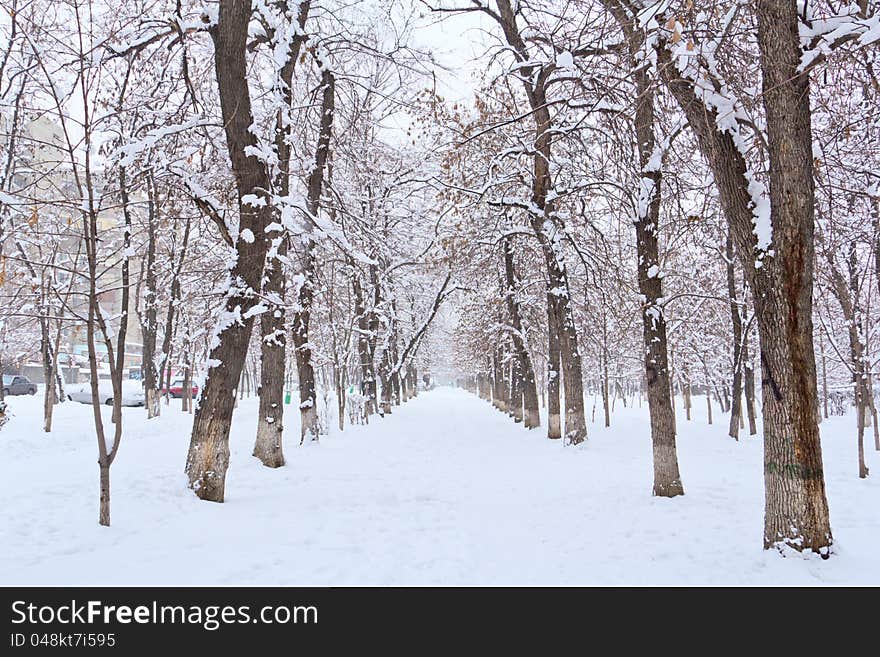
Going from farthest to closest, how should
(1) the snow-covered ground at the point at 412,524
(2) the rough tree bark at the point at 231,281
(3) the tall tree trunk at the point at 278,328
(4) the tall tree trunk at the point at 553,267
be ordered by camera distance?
(4) the tall tree trunk at the point at 553,267, (3) the tall tree trunk at the point at 278,328, (2) the rough tree bark at the point at 231,281, (1) the snow-covered ground at the point at 412,524

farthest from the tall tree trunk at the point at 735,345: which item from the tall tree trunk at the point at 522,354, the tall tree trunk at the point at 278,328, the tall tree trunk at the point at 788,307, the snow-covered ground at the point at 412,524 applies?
the tall tree trunk at the point at 278,328

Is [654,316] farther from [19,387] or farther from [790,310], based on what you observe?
[19,387]

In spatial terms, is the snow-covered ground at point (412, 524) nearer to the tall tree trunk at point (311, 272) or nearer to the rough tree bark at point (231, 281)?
the rough tree bark at point (231, 281)

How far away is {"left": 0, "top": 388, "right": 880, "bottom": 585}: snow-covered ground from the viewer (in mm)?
4543

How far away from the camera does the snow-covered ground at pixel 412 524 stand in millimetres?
4543

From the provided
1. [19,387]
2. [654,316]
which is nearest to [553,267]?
[654,316]

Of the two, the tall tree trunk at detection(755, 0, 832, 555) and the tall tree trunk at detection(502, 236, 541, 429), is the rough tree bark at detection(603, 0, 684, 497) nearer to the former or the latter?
the tall tree trunk at detection(755, 0, 832, 555)

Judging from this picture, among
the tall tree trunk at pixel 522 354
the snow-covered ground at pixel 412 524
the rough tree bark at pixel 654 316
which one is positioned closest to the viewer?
the snow-covered ground at pixel 412 524

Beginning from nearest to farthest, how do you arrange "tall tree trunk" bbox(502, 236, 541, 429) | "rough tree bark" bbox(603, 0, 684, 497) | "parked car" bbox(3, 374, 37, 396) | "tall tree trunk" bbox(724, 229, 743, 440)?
1. "rough tree bark" bbox(603, 0, 684, 497)
2. "tall tree trunk" bbox(724, 229, 743, 440)
3. "tall tree trunk" bbox(502, 236, 541, 429)
4. "parked car" bbox(3, 374, 37, 396)

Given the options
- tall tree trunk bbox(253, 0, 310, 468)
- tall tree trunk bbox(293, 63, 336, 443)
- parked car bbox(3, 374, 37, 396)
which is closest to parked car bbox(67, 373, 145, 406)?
parked car bbox(3, 374, 37, 396)

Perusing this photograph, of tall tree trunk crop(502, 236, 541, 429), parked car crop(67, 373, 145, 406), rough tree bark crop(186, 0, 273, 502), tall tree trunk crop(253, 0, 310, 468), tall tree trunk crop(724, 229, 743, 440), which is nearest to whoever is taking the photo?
rough tree bark crop(186, 0, 273, 502)

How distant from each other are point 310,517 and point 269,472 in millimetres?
3612

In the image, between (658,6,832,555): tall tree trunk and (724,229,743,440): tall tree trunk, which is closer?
(658,6,832,555): tall tree trunk

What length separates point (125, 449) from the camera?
11750 millimetres
